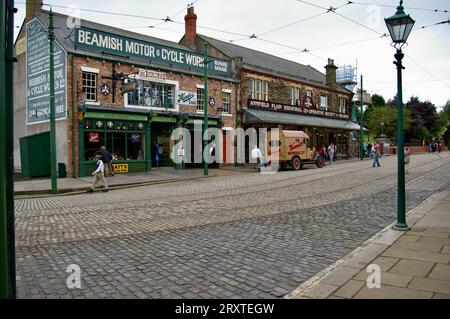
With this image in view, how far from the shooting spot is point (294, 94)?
3516 centimetres

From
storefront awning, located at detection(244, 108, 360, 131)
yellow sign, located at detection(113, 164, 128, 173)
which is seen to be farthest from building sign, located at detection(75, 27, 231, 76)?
yellow sign, located at detection(113, 164, 128, 173)

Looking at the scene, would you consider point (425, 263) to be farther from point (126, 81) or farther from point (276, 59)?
point (276, 59)

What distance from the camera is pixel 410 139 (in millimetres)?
62438

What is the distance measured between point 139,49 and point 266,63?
1585 centimetres

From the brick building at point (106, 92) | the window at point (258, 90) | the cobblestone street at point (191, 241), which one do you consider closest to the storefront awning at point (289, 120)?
the window at point (258, 90)

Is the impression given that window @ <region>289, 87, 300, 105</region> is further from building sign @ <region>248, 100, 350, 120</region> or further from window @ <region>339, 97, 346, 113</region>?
window @ <region>339, 97, 346, 113</region>

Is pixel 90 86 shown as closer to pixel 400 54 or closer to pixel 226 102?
pixel 226 102

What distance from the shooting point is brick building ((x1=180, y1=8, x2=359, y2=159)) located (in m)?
29.6

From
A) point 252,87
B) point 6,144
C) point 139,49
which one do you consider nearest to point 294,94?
point 252,87

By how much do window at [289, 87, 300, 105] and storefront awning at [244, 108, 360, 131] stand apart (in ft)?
5.27

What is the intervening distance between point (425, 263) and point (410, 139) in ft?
211

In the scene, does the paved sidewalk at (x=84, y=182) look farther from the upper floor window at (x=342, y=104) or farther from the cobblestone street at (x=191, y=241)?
the upper floor window at (x=342, y=104)

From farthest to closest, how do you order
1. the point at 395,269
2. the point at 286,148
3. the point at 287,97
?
the point at 287,97 < the point at 286,148 < the point at 395,269

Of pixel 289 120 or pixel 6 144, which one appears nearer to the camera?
pixel 6 144
